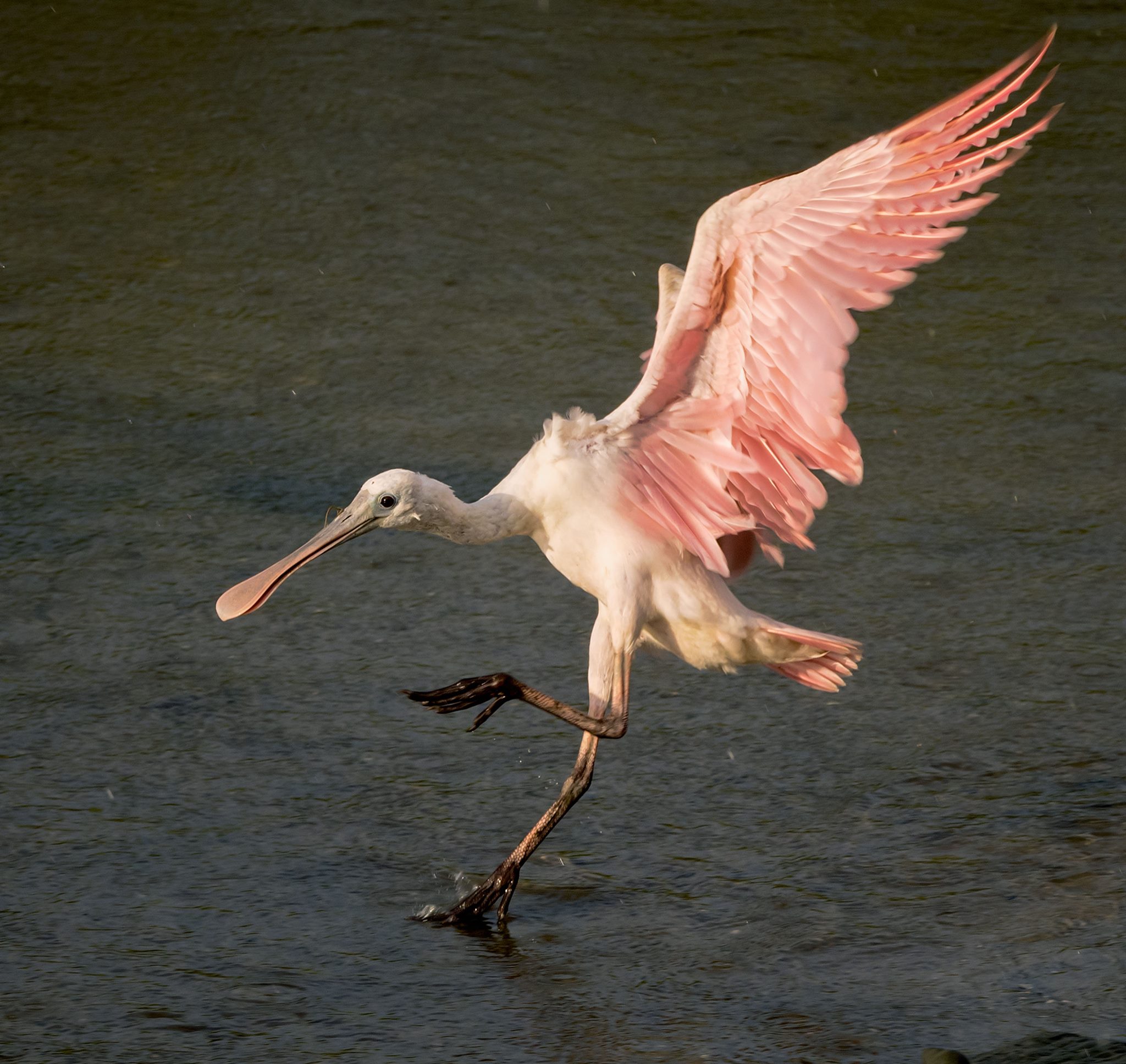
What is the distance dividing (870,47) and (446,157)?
80.0 inches

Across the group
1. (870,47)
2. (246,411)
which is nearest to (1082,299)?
(870,47)

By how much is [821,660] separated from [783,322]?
780mm

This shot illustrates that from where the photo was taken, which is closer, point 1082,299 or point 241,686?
point 241,686

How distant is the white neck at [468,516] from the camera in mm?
3723

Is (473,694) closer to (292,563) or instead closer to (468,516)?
(468,516)

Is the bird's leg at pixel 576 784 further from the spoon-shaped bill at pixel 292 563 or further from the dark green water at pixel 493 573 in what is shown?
the spoon-shaped bill at pixel 292 563

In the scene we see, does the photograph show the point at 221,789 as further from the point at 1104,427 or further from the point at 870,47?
the point at 870,47

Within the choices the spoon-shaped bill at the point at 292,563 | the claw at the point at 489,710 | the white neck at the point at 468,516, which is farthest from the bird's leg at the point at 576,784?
the spoon-shaped bill at the point at 292,563

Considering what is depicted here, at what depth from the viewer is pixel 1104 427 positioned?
5.88 meters

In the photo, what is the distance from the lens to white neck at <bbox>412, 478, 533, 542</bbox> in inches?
147

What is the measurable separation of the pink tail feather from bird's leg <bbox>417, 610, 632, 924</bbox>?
1.04 feet

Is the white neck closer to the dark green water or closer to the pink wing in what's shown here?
the pink wing

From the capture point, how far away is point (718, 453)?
369 cm

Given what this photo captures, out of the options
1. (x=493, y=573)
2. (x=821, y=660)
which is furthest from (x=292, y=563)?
(x=493, y=573)
